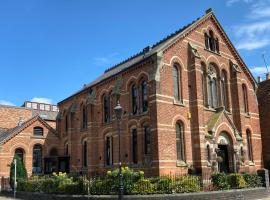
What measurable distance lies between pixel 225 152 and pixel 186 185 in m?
10.1

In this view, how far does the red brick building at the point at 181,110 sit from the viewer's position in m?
26.7

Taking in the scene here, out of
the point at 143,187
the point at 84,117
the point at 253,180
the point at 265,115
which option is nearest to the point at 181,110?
the point at 253,180

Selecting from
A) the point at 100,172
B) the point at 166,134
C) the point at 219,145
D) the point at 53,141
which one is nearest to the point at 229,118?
the point at 219,145

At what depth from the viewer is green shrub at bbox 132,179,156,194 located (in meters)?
20.5

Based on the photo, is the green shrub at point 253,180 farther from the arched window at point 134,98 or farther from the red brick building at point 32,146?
the red brick building at point 32,146

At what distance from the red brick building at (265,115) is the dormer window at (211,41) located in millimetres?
7932

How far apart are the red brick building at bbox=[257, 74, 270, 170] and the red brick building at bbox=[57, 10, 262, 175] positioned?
1425 millimetres

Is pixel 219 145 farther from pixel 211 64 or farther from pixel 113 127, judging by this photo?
pixel 113 127

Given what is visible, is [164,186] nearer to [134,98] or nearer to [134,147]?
[134,147]

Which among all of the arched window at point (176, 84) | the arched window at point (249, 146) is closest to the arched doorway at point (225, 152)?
the arched window at point (249, 146)

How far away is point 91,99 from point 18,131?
1076cm

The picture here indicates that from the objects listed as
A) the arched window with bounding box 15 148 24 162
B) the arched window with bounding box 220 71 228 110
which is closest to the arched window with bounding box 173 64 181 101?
the arched window with bounding box 220 71 228 110

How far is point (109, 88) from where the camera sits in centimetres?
3394

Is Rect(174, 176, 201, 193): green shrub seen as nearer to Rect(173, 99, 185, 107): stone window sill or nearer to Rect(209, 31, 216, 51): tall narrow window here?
Rect(173, 99, 185, 107): stone window sill
